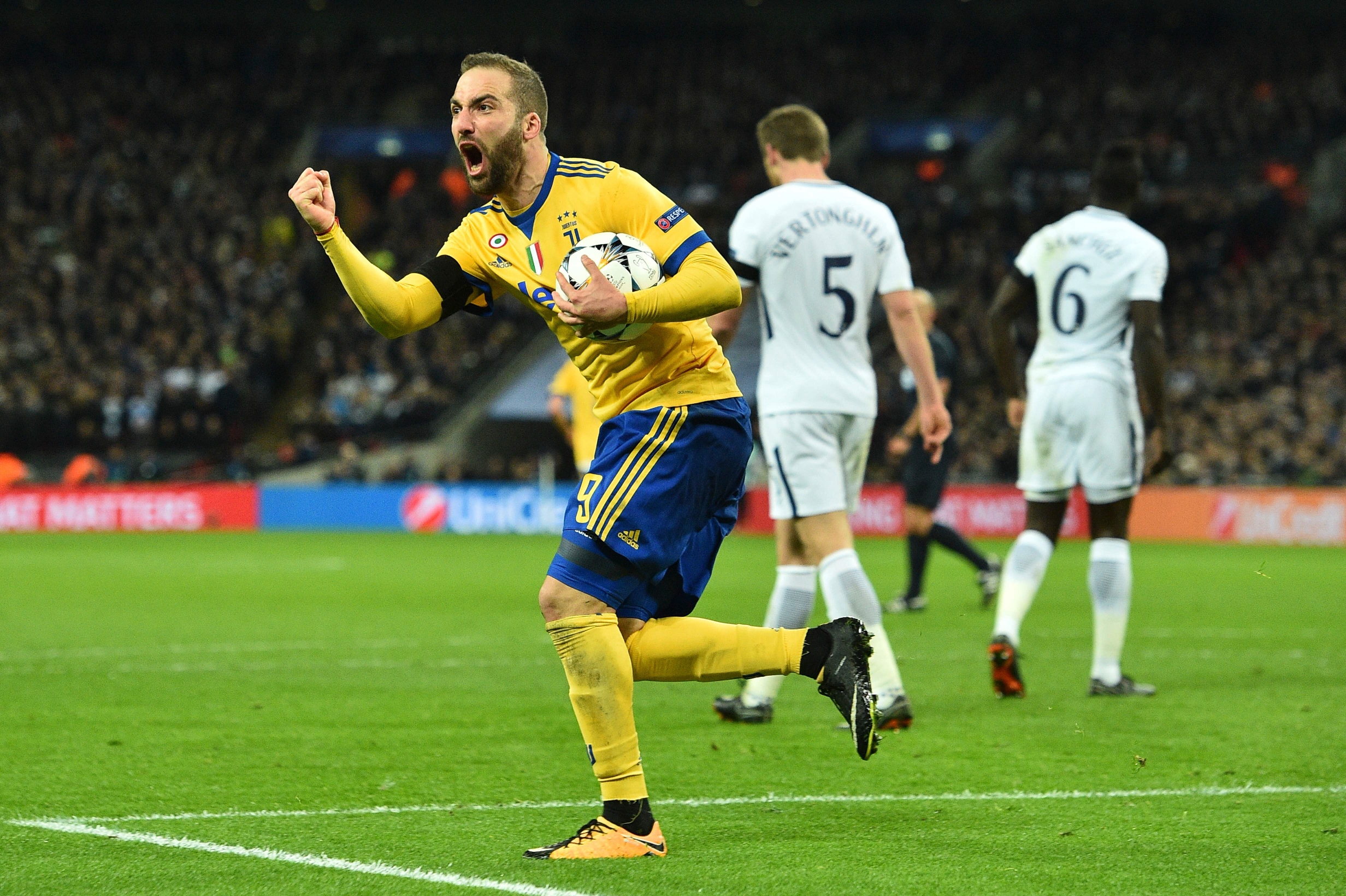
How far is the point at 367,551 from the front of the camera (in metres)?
20.1

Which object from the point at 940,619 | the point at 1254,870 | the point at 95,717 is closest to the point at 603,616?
the point at 1254,870

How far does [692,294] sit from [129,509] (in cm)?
2351

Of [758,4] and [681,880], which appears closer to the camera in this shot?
[681,880]

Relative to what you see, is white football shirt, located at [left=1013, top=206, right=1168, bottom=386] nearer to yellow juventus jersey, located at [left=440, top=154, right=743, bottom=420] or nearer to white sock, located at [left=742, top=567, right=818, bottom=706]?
white sock, located at [left=742, top=567, right=818, bottom=706]

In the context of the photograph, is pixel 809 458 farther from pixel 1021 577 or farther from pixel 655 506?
pixel 655 506

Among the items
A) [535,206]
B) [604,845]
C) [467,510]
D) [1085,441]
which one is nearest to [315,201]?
[535,206]

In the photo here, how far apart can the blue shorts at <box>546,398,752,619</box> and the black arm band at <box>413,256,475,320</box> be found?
0.55 metres

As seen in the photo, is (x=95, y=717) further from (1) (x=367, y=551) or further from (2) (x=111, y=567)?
(1) (x=367, y=551)

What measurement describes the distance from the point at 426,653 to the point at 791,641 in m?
5.02

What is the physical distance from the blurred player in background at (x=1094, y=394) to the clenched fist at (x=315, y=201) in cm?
391

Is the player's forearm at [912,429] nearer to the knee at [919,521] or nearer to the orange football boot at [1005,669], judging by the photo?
the knee at [919,521]

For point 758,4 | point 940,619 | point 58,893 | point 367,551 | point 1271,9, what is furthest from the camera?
point 758,4

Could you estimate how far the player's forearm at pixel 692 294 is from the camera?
13.2 feet

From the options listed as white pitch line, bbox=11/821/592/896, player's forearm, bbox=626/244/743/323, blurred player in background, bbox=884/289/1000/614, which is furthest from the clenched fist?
blurred player in background, bbox=884/289/1000/614
